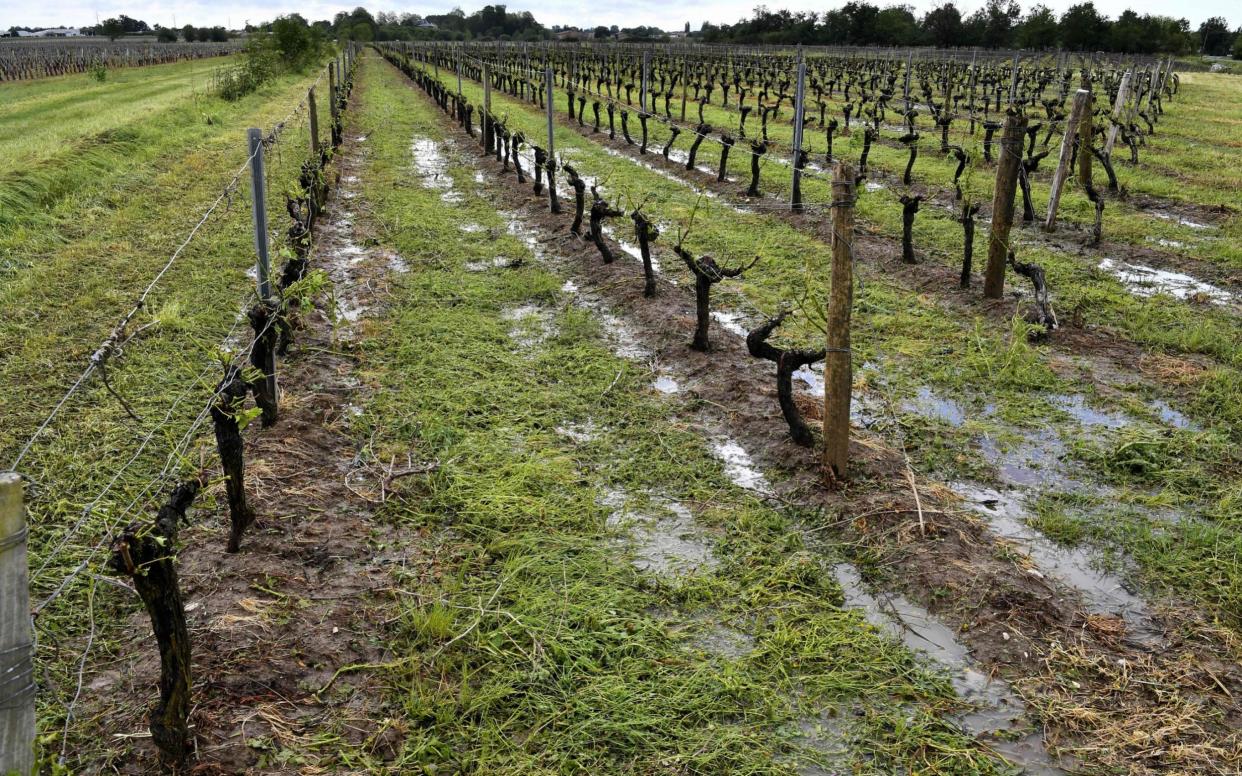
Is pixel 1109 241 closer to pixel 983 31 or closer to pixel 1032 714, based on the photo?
pixel 1032 714

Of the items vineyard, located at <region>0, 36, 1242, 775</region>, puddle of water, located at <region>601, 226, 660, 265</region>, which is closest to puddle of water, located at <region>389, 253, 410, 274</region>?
vineyard, located at <region>0, 36, 1242, 775</region>

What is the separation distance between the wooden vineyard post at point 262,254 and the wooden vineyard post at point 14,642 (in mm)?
3501

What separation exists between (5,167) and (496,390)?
1184 centimetres

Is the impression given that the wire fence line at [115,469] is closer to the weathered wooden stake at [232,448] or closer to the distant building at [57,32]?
the weathered wooden stake at [232,448]

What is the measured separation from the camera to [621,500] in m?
5.31

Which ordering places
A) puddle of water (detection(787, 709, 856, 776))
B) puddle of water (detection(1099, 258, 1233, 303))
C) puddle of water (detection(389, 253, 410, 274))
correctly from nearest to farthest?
puddle of water (detection(787, 709, 856, 776)), puddle of water (detection(1099, 258, 1233, 303)), puddle of water (detection(389, 253, 410, 274))

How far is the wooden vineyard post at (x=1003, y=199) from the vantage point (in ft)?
27.3

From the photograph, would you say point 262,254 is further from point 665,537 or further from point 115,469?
point 665,537

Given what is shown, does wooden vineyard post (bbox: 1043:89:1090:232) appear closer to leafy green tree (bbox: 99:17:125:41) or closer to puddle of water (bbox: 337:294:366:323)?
puddle of water (bbox: 337:294:366:323)

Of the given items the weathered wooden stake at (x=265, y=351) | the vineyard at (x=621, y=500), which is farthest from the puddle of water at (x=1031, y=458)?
the weathered wooden stake at (x=265, y=351)

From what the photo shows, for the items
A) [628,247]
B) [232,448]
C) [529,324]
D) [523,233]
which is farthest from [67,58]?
[232,448]

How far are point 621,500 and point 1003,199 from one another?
213 inches

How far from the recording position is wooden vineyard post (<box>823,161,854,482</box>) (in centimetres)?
507

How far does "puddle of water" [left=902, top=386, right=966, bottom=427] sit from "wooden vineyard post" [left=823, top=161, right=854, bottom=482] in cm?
137
